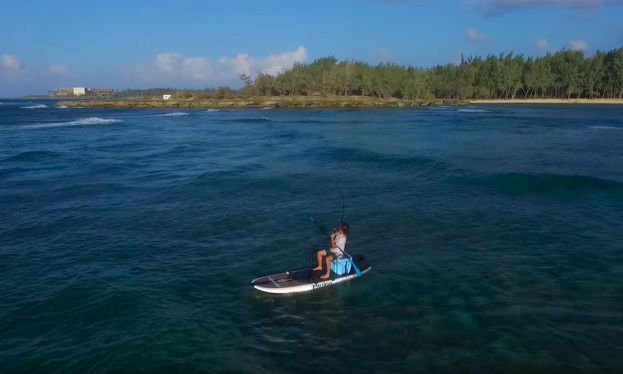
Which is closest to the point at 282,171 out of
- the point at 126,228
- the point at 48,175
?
the point at 126,228

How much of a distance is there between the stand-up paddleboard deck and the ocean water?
340 millimetres

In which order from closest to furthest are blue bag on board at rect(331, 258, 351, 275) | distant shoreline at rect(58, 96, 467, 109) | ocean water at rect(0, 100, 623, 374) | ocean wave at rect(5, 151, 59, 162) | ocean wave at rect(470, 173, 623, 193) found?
ocean water at rect(0, 100, 623, 374)
blue bag on board at rect(331, 258, 351, 275)
ocean wave at rect(470, 173, 623, 193)
ocean wave at rect(5, 151, 59, 162)
distant shoreline at rect(58, 96, 467, 109)

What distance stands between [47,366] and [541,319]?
1401 cm

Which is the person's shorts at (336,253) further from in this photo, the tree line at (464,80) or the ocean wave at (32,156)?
the tree line at (464,80)

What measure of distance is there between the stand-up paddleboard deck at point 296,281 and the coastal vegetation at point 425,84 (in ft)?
399

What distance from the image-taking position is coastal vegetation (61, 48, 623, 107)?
142250 mm

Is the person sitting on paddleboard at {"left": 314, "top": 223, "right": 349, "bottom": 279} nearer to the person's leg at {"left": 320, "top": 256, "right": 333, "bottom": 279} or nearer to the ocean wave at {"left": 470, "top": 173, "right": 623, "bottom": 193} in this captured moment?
the person's leg at {"left": 320, "top": 256, "right": 333, "bottom": 279}

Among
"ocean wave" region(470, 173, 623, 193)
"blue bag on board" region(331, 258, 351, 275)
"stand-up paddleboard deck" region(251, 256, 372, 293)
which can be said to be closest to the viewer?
"stand-up paddleboard deck" region(251, 256, 372, 293)

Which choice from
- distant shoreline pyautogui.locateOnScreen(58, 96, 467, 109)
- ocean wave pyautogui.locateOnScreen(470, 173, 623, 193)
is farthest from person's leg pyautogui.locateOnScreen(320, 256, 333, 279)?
distant shoreline pyautogui.locateOnScreen(58, 96, 467, 109)

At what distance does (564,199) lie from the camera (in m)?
26.6

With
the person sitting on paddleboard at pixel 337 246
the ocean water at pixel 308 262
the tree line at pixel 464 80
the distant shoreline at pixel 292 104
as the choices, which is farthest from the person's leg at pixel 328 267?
the tree line at pixel 464 80

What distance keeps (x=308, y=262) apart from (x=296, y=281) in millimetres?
2648

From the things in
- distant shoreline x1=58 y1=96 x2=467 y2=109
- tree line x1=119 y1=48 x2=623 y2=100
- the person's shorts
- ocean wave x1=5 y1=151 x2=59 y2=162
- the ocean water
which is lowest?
the ocean water

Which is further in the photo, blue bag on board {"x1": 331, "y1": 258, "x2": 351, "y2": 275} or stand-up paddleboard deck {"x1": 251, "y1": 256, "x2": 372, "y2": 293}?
blue bag on board {"x1": 331, "y1": 258, "x2": 351, "y2": 275}
